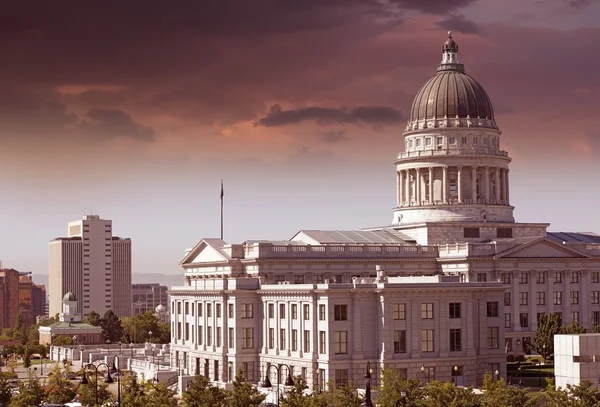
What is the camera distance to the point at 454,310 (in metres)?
159

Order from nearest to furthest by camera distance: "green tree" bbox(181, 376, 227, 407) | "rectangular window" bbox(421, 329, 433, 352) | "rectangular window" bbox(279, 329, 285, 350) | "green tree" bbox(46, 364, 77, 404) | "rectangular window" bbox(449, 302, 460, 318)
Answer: "green tree" bbox(181, 376, 227, 407) → "green tree" bbox(46, 364, 77, 404) → "rectangular window" bbox(421, 329, 433, 352) → "rectangular window" bbox(449, 302, 460, 318) → "rectangular window" bbox(279, 329, 285, 350)

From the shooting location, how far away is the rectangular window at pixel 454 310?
6250 inches

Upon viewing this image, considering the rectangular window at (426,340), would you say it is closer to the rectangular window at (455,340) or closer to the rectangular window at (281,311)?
the rectangular window at (455,340)

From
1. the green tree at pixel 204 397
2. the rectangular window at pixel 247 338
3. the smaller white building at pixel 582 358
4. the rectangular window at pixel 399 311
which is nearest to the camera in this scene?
the smaller white building at pixel 582 358

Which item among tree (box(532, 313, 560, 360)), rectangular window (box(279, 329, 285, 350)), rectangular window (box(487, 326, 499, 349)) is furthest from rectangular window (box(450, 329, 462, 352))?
tree (box(532, 313, 560, 360))

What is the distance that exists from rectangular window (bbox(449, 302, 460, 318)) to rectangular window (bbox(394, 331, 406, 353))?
21.3 ft

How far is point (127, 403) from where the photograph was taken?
127625 millimetres

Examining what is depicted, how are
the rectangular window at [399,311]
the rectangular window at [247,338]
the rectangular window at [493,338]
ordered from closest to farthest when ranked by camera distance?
the rectangular window at [399,311]
the rectangular window at [493,338]
the rectangular window at [247,338]

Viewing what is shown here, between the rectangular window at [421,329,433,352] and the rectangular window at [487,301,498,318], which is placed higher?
the rectangular window at [487,301,498,318]

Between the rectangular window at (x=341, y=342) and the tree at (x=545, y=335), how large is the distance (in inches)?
1309

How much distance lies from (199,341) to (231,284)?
1233 cm

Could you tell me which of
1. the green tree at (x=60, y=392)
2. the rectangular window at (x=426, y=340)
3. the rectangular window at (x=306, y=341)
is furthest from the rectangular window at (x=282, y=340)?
the green tree at (x=60, y=392)

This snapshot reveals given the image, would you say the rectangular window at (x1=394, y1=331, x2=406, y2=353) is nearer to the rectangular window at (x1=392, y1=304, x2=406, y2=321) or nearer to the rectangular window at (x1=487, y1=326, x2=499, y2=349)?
the rectangular window at (x1=392, y1=304, x2=406, y2=321)

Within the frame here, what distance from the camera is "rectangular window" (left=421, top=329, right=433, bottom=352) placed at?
156375 millimetres
